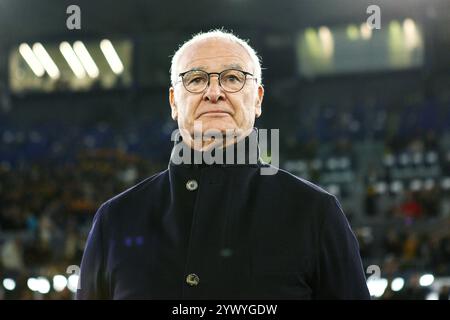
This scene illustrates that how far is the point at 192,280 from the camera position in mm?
1812

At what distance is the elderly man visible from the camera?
183cm

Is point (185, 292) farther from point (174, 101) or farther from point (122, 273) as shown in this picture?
point (174, 101)

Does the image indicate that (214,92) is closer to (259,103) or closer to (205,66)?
(205,66)

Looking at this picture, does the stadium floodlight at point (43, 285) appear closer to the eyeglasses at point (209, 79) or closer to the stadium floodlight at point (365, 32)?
the eyeglasses at point (209, 79)

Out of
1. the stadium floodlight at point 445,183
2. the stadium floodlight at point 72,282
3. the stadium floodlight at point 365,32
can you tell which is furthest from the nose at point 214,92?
the stadium floodlight at point 365,32

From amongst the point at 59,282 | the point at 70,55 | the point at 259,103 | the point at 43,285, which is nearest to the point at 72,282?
the point at 59,282

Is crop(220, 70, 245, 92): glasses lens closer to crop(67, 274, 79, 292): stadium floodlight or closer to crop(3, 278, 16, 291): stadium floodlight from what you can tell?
crop(67, 274, 79, 292): stadium floodlight

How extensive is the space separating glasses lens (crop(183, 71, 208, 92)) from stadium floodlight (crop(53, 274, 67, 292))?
764 centimetres

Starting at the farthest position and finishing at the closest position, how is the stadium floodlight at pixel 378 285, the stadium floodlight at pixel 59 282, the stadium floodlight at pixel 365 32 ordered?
1. the stadium floodlight at pixel 365 32
2. the stadium floodlight at pixel 59 282
3. the stadium floodlight at pixel 378 285

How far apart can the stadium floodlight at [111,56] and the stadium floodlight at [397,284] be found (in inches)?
590

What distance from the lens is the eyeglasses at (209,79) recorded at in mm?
1974

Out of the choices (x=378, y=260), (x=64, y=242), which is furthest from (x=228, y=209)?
(x=64, y=242)
